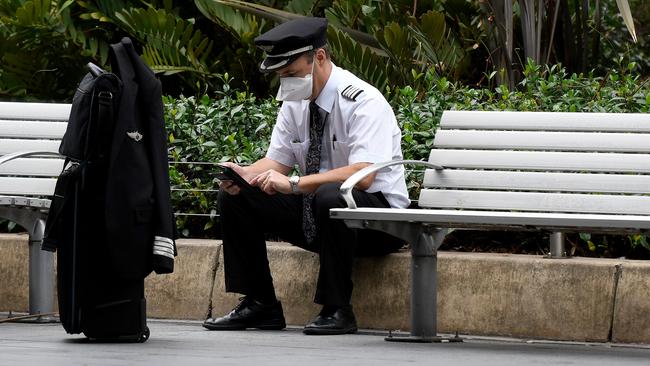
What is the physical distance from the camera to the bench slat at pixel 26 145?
6957 mm

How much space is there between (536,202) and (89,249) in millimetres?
1804

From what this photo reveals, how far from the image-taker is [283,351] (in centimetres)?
545

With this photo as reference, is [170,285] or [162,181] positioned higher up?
[162,181]

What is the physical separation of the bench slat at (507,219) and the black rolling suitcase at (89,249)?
90cm

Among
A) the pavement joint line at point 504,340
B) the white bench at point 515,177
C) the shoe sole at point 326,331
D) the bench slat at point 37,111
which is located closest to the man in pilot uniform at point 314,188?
the shoe sole at point 326,331

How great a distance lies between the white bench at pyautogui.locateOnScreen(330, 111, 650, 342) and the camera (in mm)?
5754

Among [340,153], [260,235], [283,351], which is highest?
[340,153]

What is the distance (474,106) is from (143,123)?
219 cm

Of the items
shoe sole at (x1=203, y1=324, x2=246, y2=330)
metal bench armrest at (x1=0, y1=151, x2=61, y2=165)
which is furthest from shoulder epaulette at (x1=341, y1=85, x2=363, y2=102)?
metal bench armrest at (x1=0, y1=151, x2=61, y2=165)

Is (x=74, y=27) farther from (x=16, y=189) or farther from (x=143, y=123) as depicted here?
(x=143, y=123)

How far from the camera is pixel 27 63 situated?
10.7 m

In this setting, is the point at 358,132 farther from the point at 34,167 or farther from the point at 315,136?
the point at 34,167

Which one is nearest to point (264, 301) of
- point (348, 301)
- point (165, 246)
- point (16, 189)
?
point (348, 301)

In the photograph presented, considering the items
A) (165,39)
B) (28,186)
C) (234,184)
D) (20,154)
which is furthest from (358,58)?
(20,154)
